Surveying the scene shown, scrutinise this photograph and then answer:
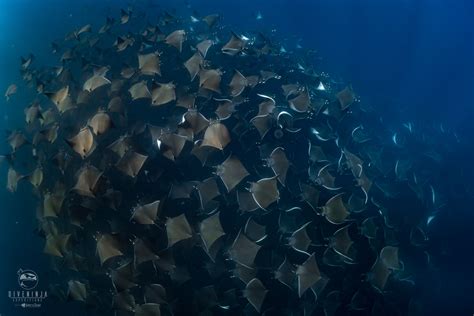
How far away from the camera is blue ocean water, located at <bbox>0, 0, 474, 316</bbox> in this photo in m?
7.34

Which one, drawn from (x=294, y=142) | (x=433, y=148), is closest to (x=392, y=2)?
(x=433, y=148)

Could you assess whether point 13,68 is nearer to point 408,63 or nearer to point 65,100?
point 65,100

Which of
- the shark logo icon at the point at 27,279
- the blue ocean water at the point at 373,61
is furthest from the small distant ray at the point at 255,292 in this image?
the shark logo icon at the point at 27,279

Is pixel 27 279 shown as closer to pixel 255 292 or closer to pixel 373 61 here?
pixel 255 292

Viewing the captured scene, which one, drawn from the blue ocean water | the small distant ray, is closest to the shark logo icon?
the blue ocean water

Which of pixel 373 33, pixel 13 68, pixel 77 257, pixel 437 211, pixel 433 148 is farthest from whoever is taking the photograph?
pixel 373 33

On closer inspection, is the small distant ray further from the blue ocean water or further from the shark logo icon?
the shark logo icon

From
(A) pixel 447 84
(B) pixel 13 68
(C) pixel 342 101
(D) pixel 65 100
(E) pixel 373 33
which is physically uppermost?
(D) pixel 65 100

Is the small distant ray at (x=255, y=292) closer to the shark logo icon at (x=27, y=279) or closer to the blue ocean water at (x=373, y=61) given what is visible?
the blue ocean water at (x=373, y=61)

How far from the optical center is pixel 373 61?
19422 millimetres

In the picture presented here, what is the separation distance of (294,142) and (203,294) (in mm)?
2594

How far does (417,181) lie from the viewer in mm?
6980

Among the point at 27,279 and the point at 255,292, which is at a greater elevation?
the point at 255,292

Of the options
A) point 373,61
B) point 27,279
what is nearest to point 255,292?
point 27,279
